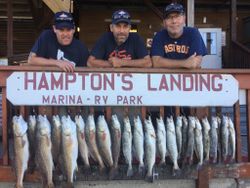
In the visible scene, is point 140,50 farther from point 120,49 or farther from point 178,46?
point 178,46

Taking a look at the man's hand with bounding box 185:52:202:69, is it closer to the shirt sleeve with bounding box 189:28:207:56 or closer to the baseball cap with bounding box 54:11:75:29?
the shirt sleeve with bounding box 189:28:207:56

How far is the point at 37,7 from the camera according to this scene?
36.1 ft

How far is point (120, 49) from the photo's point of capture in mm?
4922

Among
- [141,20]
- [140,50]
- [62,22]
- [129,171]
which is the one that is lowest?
[129,171]

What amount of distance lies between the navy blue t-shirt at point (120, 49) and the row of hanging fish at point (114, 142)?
2.26 ft

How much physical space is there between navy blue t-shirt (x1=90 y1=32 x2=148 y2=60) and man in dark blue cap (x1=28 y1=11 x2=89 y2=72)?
179 millimetres

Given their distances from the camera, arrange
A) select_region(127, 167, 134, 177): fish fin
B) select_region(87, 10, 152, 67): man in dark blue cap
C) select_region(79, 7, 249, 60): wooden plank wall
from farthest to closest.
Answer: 1. select_region(79, 7, 249, 60): wooden plank wall
2. select_region(87, 10, 152, 67): man in dark blue cap
3. select_region(127, 167, 134, 177): fish fin

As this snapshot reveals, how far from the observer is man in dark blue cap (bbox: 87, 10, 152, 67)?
480 cm

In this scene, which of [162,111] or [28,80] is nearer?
[28,80]

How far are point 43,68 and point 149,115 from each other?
112 cm

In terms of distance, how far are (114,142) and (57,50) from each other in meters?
1.14

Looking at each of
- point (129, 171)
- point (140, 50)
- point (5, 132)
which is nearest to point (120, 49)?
point (140, 50)

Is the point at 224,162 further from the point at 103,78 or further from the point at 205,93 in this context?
the point at 103,78

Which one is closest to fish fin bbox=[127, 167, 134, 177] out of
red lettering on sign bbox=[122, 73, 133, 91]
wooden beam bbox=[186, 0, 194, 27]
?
red lettering on sign bbox=[122, 73, 133, 91]
